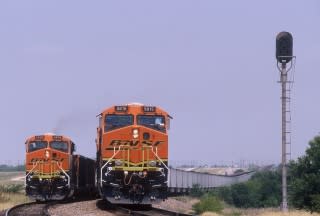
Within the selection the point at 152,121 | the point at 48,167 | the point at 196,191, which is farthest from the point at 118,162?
the point at 196,191

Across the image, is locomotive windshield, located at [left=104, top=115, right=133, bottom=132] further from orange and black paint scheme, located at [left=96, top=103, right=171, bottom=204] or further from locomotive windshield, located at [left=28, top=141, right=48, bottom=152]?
locomotive windshield, located at [left=28, top=141, right=48, bottom=152]

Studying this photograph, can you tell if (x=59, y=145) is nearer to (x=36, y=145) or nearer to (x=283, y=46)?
(x=36, y=145)

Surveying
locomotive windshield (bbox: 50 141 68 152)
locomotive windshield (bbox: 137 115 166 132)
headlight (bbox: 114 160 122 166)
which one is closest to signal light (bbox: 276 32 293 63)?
locomotive windshield (bbox: 137 115 166 132)

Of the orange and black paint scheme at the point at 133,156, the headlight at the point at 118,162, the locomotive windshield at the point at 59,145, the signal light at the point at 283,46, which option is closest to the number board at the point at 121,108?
the orange and black paint scheme at the point at 133,156

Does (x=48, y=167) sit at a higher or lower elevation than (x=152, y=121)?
lower

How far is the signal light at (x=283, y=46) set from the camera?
28.0 metres

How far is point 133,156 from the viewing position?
25.3m

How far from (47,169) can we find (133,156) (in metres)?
10.7

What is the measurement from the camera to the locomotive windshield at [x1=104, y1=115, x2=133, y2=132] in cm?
2591

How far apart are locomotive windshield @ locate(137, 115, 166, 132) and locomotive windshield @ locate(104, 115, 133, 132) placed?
375 mm

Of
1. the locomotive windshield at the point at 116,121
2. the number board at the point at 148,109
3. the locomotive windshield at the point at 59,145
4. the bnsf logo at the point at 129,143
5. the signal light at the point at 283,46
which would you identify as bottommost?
the locomotive windshield at the point at 59,145

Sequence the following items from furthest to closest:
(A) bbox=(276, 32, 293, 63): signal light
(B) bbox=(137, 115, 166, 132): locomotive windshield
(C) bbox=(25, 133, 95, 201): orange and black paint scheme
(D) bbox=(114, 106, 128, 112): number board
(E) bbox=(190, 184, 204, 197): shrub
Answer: (E) bbox=(190, 184, 204, 197): shrub, (C) bbox=(25, 133, 95, 201): orange and black paint scheme, (A) bbox=(276, 32, 293, 63): signal light, (D) bbox=(114, 106, 128, 112): number board, (B) bbox=(137, 115, 166, 132): locomotive windshield

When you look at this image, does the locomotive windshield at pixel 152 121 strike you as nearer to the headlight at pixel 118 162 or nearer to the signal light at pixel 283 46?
the headlight at pixel 118 162

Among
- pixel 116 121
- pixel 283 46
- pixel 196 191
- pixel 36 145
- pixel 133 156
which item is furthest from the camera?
pixel 196 191
